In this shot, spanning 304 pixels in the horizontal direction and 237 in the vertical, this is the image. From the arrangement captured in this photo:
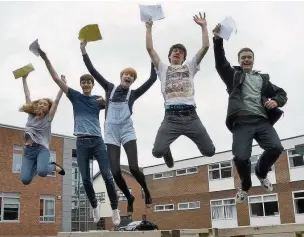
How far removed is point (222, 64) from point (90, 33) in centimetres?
209

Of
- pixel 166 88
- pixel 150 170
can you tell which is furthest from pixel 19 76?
pixel 150 170

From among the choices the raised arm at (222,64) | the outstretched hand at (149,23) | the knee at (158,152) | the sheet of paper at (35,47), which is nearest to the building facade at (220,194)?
the raised arm at (222,64)

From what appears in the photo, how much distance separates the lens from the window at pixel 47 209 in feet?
97.3

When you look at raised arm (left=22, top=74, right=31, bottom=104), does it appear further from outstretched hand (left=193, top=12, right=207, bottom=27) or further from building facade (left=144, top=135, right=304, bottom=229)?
building facade (left=144, top=135, right=304, bottom=229)

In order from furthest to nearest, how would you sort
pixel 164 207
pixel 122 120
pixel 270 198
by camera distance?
1. pixel 164 207
2. pixel 270 198
3. pixel 122 120

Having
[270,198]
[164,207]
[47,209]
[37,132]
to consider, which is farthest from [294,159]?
[37,132]

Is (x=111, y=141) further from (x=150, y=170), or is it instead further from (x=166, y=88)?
(x=150, y=170)

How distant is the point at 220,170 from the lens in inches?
1473

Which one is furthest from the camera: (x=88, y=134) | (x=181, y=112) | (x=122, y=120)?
(x=88, y=134)

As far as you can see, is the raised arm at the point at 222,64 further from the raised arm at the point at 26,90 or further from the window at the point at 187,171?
the window at the point at 187,171

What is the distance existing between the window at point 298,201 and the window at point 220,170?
5.85 metres

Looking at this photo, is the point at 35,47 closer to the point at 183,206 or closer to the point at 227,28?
the point at 227,28

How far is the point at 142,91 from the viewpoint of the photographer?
702cm

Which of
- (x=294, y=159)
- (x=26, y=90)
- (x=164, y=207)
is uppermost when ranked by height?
(x=294, y=159)
